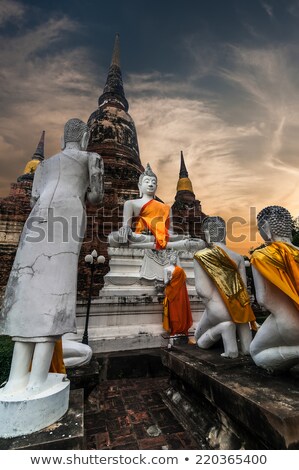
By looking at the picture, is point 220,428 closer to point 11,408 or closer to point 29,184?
point 11,408

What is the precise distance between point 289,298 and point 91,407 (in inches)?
93.1

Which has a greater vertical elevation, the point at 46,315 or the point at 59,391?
the point at 46,315

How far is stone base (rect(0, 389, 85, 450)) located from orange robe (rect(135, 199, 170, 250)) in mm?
4779

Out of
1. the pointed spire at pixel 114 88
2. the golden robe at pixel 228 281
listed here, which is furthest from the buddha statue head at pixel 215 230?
the pointed spire at pixel 114 88

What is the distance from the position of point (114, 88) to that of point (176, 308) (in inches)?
787

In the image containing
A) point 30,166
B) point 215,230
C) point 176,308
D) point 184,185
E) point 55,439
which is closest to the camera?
point 55,439

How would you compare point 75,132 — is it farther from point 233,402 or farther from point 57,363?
point 233,402

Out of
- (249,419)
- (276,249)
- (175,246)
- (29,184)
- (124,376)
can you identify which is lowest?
(124,376)

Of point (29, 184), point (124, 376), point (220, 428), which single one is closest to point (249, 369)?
point (220, 428)

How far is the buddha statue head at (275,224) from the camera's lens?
2.11m

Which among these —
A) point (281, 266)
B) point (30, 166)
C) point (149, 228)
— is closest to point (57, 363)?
point (281, 266)

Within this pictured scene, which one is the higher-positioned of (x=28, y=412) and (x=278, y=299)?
(x=278, y=299)

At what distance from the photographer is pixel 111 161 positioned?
45.4ft

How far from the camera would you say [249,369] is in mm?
2189
